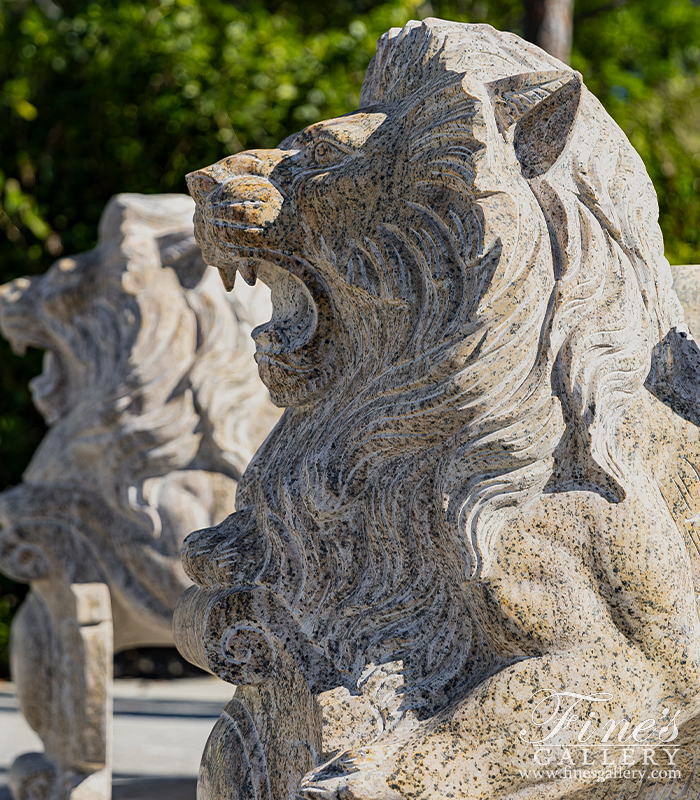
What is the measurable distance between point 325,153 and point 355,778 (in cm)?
96

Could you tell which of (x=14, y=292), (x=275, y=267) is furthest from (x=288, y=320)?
(x=14, y=292)

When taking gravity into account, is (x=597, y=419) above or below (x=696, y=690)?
above

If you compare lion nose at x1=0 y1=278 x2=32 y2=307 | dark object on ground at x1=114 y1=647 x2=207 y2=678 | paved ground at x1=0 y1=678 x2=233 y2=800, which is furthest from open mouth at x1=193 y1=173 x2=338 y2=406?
dark object on ground at x1=114 y1=647 x2=207 y2=678

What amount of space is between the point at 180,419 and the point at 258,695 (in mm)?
1661

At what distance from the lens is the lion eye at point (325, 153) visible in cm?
173

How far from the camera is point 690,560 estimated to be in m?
1.64

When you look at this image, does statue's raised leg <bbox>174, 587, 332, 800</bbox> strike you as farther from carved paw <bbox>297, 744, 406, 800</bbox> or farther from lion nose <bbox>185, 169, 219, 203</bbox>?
lion nose <bbox>185, 169, 219, 203</bbox>

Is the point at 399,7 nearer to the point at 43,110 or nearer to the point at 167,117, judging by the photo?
the point at 167,117

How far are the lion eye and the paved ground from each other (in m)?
2.98

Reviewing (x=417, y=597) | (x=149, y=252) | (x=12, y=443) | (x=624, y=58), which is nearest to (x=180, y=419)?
(x=149, y=252)

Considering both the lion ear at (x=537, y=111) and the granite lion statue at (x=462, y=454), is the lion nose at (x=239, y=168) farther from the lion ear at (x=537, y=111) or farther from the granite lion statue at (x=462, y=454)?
the lion ear at (x=537, y=111)

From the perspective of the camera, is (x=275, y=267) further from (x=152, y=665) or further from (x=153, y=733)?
(x=152, y=665)

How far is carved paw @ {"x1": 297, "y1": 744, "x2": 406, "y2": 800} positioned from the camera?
146cm

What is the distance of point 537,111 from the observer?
1.63 meters
